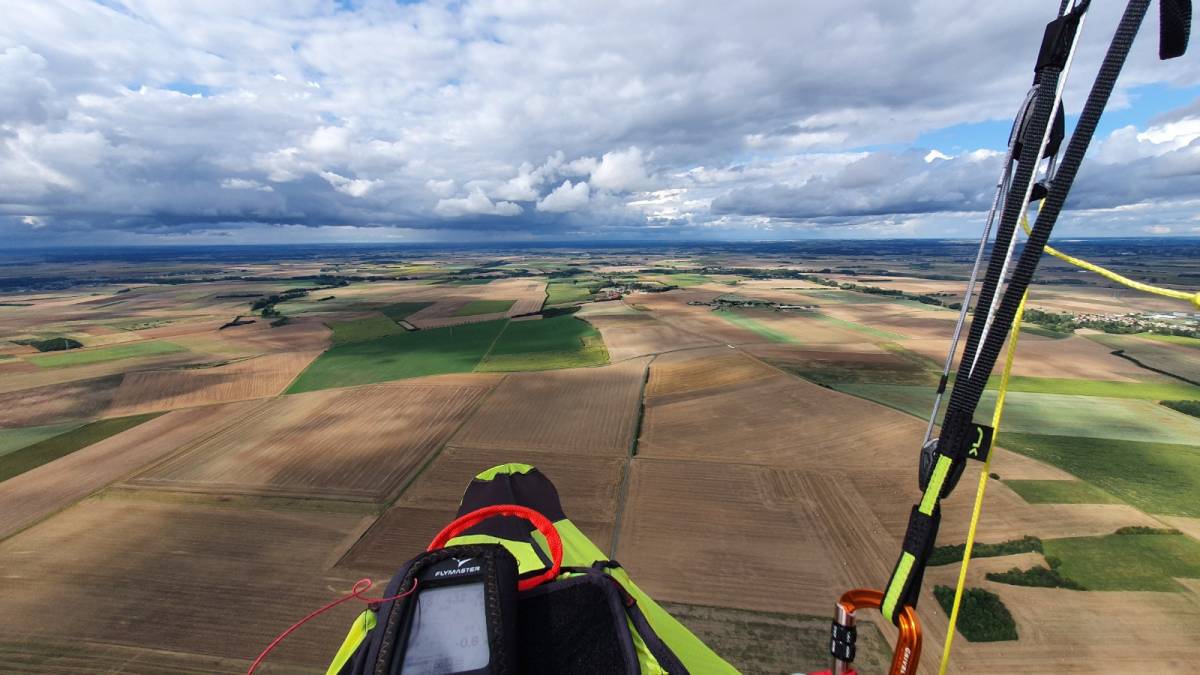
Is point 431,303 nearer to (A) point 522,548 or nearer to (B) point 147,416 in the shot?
(B) point 147,416

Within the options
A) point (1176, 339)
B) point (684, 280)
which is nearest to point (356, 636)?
point (1176, 339)

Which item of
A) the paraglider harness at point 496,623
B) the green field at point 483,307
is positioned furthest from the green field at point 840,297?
the paraglider harness at point 496,623

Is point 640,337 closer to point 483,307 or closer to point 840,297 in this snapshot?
point 483,307

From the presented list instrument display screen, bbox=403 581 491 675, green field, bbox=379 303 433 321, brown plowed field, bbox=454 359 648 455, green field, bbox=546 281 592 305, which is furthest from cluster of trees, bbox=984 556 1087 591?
green field, bbox=546 281 592 305

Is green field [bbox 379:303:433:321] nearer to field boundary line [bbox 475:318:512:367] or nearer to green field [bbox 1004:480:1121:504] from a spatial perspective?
field boundary line [bbox 475:318:512:367]

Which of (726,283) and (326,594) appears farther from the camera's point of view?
(726,283)

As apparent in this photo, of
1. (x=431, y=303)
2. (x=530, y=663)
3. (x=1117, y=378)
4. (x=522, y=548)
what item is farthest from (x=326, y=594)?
(x=431, y=303)
